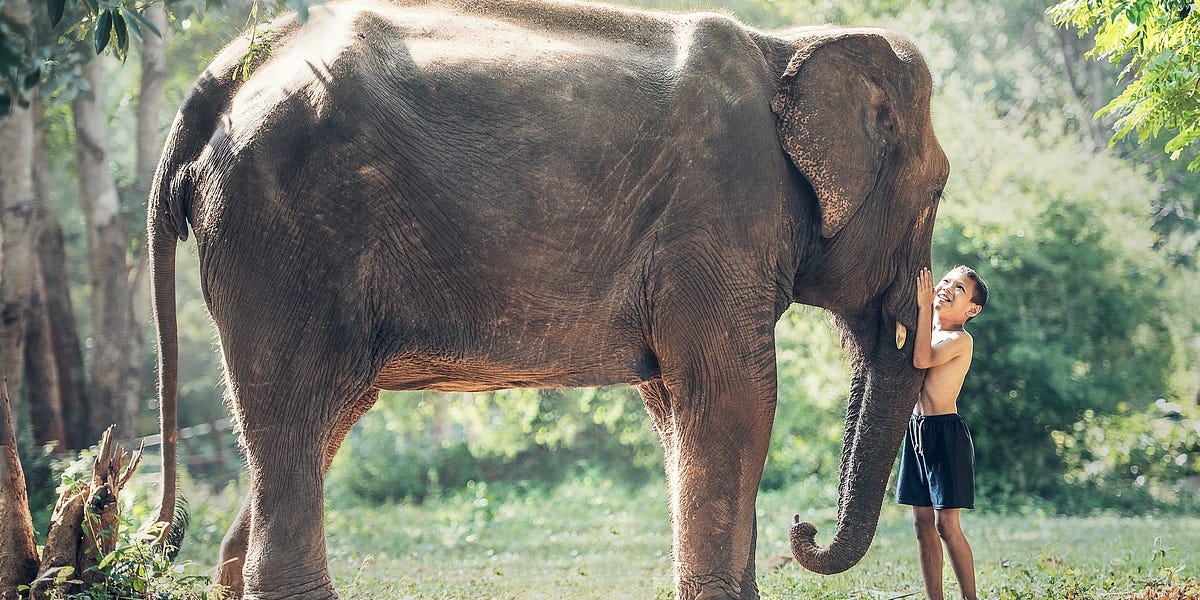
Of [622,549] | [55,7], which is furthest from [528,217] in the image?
[622,549]

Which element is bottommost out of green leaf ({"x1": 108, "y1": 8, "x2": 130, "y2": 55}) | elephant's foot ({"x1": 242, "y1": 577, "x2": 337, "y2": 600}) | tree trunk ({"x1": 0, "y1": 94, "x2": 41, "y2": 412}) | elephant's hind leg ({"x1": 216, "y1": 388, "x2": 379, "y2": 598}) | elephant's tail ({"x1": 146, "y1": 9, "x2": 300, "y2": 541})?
elephant's foot ({"x1": 242, "y1": 577, "x2": 337, "y2": 600})

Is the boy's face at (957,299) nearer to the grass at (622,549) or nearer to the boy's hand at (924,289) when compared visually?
the boy's hand at (924,289)

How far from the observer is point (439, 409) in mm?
14695

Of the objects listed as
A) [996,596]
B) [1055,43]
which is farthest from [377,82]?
[1055,43]

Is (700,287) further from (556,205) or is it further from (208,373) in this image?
(208,373)

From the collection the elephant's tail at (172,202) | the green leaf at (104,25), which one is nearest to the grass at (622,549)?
the elephant's tail at (172,202)

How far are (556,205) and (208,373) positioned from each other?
64.3ft

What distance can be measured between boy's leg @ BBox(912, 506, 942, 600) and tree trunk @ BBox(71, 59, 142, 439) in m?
7.24

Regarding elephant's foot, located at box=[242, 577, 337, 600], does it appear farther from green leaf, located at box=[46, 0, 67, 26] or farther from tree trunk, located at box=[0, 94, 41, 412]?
tree trunk, located at box=[0, 94, 41, 412]

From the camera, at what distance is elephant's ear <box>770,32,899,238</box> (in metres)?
4.25

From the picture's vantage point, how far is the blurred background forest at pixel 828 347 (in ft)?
32.2

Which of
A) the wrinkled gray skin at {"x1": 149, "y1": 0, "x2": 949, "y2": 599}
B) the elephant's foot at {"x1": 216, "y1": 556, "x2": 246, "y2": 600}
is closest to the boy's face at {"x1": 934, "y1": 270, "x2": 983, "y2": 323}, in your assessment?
the wrinkled gray skin at {"x1": 149, "y1": 0, "x2": 949, "y2": 599}

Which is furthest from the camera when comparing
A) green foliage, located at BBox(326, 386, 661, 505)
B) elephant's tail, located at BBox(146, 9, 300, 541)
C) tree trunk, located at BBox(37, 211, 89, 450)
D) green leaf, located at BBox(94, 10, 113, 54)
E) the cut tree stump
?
green foliage, located at BBox(326, 386, 661, 505)

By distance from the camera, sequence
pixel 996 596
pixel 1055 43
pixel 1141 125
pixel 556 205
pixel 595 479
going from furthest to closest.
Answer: pixel 1055 43
pixel 595 479
pixel 996 596
pixel 1141 125
pixel 556 205
